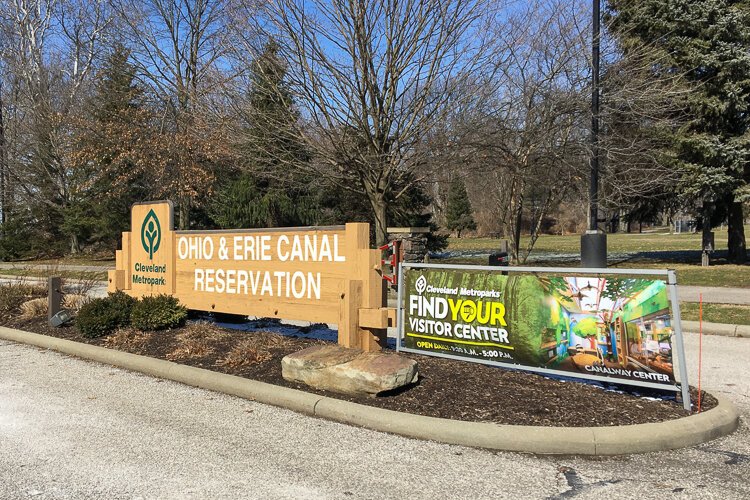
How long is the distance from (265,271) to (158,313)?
6.23 ft

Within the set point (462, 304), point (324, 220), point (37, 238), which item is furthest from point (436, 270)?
point (37, 238)

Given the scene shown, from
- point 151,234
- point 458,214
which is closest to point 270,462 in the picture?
point 151,234

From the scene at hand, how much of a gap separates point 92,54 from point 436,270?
30.8 meters

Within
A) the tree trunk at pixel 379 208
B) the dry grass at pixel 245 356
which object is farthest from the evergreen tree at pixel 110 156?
the dry grass at pixel 245 356

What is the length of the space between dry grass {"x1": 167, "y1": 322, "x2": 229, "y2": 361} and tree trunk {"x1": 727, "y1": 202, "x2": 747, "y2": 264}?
21.7 metres

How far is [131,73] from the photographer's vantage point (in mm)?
26875

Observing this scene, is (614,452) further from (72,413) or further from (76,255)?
(76,255)

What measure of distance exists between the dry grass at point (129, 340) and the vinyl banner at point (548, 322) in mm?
3539

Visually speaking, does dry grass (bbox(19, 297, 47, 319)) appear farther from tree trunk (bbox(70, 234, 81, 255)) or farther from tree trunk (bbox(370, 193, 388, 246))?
tree trunk (bbox(70, 234, 81, 255))

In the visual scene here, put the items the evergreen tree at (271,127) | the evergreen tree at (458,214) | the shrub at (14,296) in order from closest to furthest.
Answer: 1. the shrub at (14,296)
2. the evergreen tree at (271,127)
3. the evergreen tree at (458,214)

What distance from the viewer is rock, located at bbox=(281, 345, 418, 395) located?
5.38m

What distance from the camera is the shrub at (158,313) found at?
8.45m

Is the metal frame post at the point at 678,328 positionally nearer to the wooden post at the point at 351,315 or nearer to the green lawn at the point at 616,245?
the wooden post at the point at 351,315

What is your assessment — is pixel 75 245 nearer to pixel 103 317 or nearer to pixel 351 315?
pixel 103 317
